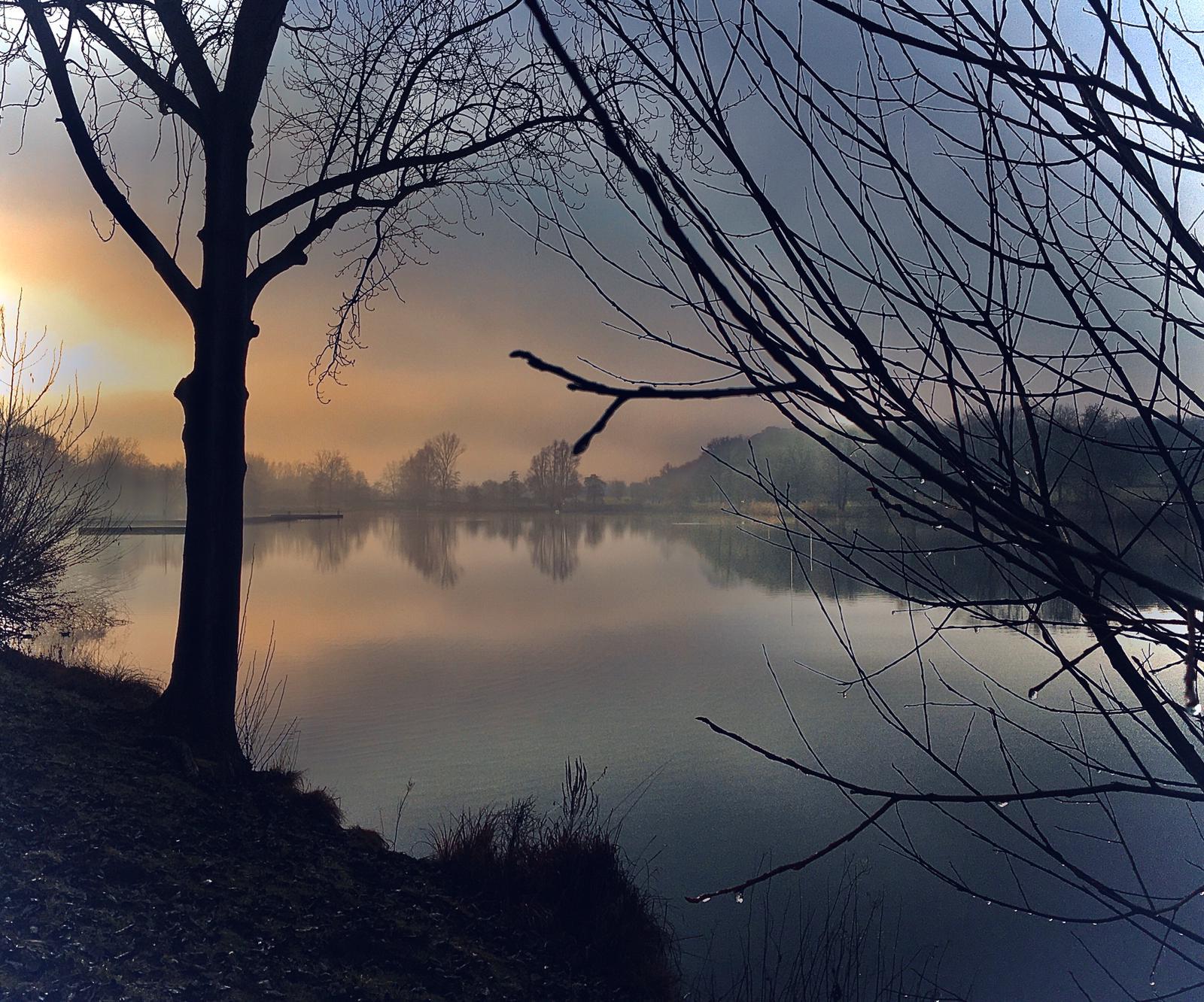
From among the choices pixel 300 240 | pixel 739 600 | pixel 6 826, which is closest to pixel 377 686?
pixel 300 240

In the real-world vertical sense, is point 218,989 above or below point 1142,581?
below

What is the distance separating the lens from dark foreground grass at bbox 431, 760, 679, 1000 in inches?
157

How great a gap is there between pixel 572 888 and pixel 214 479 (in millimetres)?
3234

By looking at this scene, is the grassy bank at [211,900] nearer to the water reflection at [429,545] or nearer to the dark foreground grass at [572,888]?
the dark foreground grass at [572,888]

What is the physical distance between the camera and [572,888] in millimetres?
4410

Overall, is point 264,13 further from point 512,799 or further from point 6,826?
point 512,799

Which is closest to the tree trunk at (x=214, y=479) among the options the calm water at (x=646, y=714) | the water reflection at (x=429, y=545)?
the calm water at (x=646, y=714)

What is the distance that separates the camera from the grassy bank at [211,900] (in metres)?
2.97

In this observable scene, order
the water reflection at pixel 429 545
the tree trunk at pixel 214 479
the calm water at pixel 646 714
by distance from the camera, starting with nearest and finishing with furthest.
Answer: the calm water at pixel 646 714, the tree trunk at pixel 214 479, the water reflection at pixel 429 545

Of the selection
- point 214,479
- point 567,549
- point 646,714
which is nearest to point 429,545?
point 567,549

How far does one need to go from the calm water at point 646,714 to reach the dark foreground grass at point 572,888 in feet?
1.21

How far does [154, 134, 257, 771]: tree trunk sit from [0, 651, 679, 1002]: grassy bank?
0.40 meters

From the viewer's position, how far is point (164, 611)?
15469mm

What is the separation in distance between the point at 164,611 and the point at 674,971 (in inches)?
554
